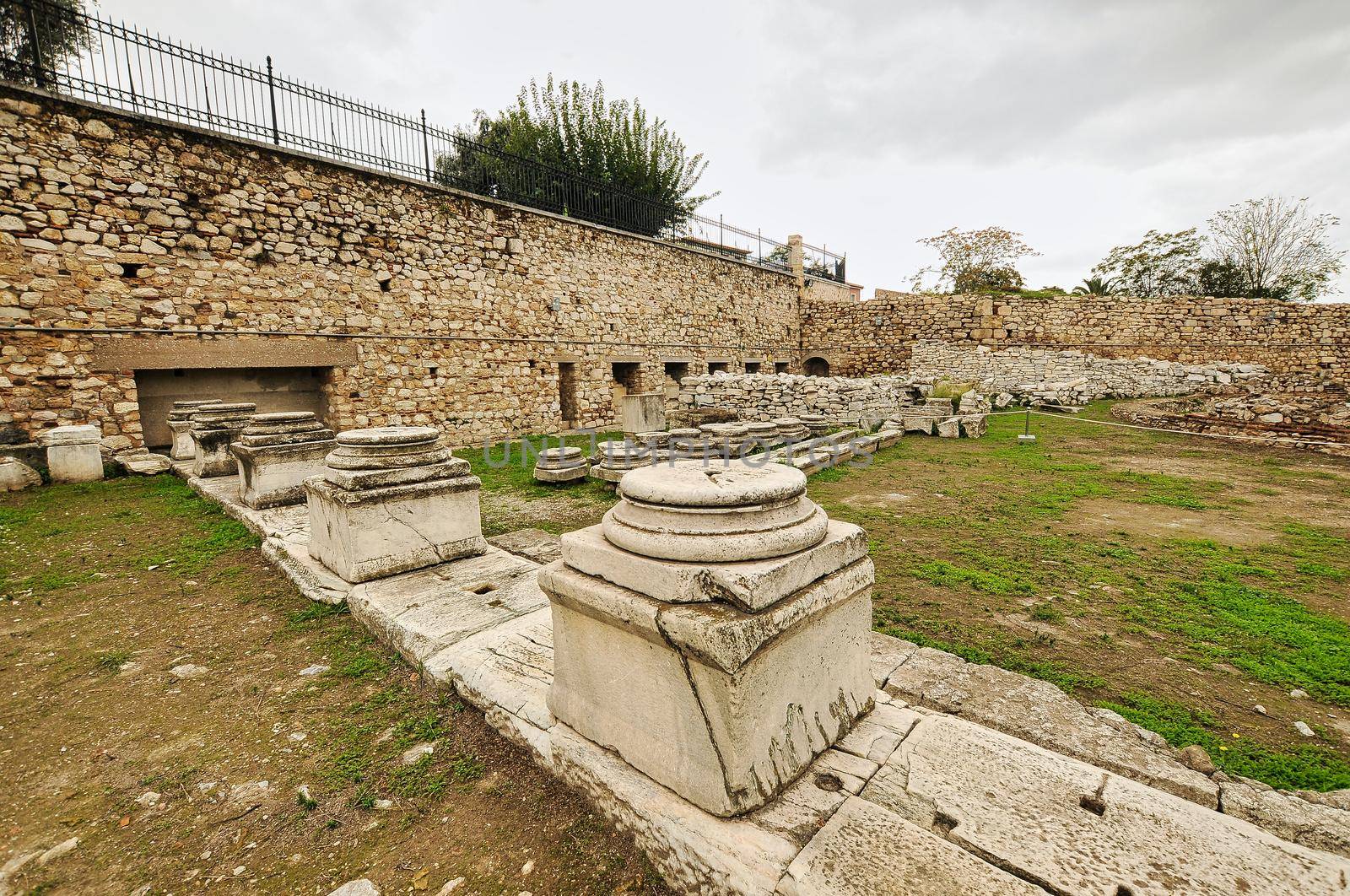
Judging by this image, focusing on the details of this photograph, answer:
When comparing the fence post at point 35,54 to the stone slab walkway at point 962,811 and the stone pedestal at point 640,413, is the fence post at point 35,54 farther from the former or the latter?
the stone slab walkway at point 962,811

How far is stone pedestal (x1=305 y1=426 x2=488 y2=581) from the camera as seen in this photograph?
129 inches

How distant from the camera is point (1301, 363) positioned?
16.6 m

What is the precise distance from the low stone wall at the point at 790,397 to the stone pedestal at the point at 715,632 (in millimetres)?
10177

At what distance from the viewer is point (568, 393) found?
12984 mm

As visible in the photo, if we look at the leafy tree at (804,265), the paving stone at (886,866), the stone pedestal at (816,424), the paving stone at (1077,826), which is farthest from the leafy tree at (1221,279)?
the paving stone at (886,866)

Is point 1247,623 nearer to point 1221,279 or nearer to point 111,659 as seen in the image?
point 111,659

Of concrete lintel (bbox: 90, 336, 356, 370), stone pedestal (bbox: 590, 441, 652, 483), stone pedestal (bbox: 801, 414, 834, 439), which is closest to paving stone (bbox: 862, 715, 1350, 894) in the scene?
stone pedestal (bbox: 590, 441, 652, 483)

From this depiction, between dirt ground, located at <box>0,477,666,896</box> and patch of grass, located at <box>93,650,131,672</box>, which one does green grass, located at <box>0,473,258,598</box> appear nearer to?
dirt ground, located at <box>0,477,666,896</box>

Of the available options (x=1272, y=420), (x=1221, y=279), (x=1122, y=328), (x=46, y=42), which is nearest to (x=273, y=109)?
(x=46, y=42)

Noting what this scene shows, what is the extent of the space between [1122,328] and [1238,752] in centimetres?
2042

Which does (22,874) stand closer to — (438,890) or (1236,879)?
(438,890)

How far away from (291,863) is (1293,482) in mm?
9399

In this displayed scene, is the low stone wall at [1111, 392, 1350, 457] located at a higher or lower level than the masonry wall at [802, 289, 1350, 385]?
lower

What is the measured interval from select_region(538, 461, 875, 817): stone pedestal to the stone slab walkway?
0.09 m
